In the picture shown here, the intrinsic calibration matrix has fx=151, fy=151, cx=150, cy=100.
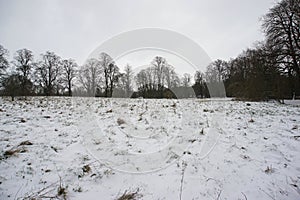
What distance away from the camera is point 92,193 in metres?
2.62

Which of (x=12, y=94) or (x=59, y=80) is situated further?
(x=59, y=80)

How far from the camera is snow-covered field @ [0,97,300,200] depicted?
105 inches

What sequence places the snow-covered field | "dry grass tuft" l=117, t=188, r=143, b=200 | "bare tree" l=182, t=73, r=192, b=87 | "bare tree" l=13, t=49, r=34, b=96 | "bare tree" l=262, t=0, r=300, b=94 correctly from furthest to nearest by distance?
1. "bare tree" l=182, t=73, r=192, b=87
2. "bare tree" l=13, t=49, r=34, b=96
3. "bare tree" l=262, t=0, r=300, b=94
4. the snow-covered field
5. "dry grass tuft" l=117, t=188, r=143, b=200

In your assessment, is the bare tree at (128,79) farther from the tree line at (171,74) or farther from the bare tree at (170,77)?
the bare tree at (170,77)

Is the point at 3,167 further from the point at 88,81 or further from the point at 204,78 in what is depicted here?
the point at 204,78

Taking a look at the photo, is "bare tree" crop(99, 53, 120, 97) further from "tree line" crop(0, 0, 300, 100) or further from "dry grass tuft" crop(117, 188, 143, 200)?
"dry grass tuft" crop(117, 188, 143, 200)

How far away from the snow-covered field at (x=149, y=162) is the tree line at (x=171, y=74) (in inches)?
555

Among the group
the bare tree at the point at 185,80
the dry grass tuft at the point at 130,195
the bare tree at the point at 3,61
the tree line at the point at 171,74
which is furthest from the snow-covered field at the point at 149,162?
the bare tree at the point at 185,80

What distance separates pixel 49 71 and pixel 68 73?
13.9 feet

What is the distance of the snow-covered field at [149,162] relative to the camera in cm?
268

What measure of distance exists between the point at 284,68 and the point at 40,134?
22190 millimetres

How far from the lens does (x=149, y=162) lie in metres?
3.65

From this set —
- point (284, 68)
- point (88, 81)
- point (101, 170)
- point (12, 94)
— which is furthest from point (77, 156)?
point (88, 81)

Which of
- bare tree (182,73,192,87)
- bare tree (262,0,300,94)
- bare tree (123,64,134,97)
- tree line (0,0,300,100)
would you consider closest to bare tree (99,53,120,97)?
tree line (0,0,300,100)
